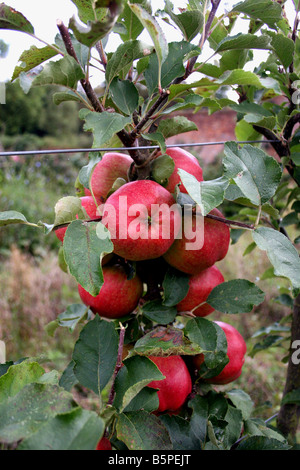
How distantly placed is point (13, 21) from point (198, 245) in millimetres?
336

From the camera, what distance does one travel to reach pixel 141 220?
498 mm

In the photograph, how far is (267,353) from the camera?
7.68 ft

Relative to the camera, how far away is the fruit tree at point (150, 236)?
40 cm

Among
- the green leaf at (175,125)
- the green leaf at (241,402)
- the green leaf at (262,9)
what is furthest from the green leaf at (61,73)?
the green leaf at (241,402)

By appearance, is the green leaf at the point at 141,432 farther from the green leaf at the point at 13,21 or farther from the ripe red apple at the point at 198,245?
the green leaf at the point at 13,21

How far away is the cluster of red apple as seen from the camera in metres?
0.49

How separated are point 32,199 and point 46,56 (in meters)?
3.67

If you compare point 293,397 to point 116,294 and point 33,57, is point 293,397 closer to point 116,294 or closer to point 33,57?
point 116,294

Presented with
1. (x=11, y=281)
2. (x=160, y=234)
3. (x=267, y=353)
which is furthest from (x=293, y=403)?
(x=11, y=281)

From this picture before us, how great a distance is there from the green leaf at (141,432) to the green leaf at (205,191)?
0.72 ft

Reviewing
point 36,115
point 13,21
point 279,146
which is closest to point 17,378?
point 13,21

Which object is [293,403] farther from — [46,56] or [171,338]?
[46,56]

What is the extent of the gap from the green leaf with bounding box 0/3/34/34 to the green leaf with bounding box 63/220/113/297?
219 mm

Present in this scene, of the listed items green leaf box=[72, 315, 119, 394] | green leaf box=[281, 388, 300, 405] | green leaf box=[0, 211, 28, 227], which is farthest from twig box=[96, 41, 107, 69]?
green leaf box=[281, 388, 300, 405]
